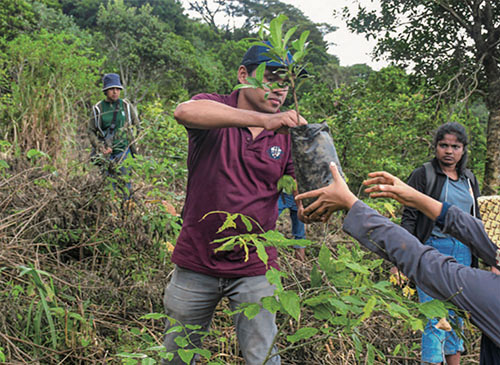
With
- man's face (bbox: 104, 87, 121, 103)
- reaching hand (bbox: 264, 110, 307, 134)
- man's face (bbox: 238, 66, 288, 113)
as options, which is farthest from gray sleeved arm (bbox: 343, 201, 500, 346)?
man's face (bbox: 104, 87, 121, 103)

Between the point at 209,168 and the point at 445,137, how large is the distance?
6.46 ft

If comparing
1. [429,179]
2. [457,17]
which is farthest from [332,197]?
[457,17]

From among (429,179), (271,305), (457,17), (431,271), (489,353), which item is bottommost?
(489,353)

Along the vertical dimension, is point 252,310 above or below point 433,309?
below

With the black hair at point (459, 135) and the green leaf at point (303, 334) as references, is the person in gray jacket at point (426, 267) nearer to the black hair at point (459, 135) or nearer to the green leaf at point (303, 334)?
the green leaf at point (303, 334)

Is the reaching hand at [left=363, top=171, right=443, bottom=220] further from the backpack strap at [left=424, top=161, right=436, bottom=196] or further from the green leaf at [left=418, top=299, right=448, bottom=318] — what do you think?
the backpack strap at [left=424, top=161, right=436, bottom=196]

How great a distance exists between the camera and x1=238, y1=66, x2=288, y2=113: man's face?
1830mm

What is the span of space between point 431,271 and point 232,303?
96 cm

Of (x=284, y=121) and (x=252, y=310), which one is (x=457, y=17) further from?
(x=252, y=310)

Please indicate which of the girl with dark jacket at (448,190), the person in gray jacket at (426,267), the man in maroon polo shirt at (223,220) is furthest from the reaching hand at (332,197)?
the girl with dark jacket at (448,190)

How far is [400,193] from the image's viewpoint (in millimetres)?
1347

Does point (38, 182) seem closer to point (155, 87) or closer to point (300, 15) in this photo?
point (155, 87)

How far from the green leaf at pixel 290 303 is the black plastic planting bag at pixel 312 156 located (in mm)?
357

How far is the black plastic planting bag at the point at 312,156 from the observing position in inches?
53.3
